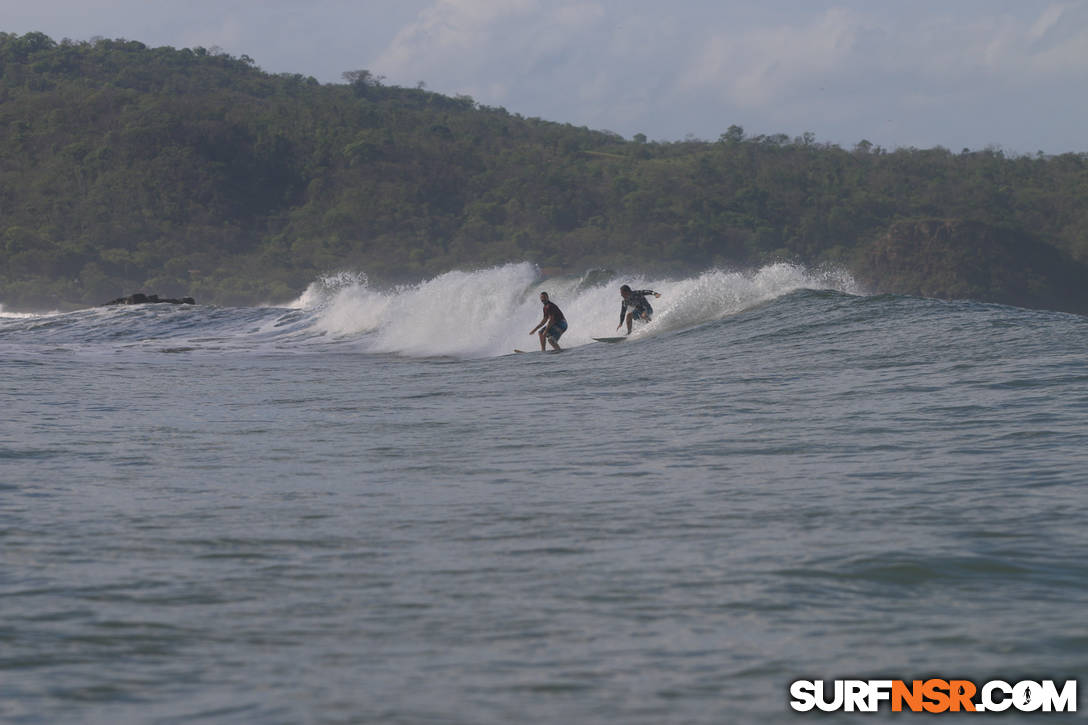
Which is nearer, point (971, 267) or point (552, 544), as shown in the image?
point (552, 544)

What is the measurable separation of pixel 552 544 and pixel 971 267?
80.0 meters

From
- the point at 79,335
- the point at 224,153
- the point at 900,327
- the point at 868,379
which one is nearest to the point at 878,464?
the point at 868,379

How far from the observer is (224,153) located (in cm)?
10781

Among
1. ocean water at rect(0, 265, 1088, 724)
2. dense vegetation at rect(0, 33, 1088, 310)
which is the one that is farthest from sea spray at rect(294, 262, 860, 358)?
dense vegetation at rect(0, 33, 1088, 310)

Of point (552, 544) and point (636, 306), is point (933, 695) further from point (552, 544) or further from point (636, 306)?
point (636, 306)

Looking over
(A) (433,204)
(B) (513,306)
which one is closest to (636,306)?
(B) (513,306)

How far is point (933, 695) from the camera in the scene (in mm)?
4305

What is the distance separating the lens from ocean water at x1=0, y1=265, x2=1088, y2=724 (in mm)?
4566

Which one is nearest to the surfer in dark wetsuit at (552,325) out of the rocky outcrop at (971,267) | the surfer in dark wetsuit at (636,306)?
the surfer in dark wetsuit at (636,306)

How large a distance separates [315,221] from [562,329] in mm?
81243

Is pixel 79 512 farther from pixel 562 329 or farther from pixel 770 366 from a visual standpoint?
pixel 562 329

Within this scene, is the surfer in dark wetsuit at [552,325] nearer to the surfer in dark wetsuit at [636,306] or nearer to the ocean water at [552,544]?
the surfer in dark wetsuit at [636,306]

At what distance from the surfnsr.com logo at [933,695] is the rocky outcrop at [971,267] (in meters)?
78.1

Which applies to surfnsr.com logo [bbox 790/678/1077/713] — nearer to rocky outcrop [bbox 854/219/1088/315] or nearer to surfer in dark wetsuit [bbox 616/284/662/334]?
surfer in dark wetsuit [bbox 616/284/662/334]
